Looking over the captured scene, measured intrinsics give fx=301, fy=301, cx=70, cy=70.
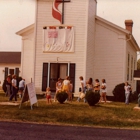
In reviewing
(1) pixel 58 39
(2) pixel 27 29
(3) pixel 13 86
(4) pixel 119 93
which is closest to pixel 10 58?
(2) pixel 27 29

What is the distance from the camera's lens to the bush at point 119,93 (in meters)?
22.9

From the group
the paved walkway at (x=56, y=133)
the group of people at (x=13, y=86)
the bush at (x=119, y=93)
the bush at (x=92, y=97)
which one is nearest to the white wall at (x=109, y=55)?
A: the bush at (x=119, y=93)

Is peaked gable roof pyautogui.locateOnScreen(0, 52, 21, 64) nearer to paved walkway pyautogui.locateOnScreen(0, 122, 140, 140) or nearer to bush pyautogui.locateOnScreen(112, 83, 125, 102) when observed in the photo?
bush pyautogui.locateOnScreen(112, 83, 125, 102)

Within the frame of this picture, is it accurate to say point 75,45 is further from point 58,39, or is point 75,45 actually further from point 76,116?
point 76,116

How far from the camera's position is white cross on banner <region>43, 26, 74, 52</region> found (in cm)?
2305

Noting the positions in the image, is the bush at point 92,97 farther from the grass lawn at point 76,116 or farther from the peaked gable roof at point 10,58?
the peaked gable roof at point 10,58

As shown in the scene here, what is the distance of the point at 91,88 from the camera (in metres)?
18.2

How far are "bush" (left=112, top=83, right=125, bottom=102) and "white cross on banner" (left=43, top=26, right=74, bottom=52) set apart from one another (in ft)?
14.9

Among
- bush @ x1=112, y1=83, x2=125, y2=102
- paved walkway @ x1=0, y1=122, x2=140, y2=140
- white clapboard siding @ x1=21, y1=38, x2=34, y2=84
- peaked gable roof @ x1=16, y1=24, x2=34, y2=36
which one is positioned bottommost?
paved walkway @ x1=0, y1=122, x2=140, y2=140

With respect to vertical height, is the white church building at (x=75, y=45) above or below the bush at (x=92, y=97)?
above

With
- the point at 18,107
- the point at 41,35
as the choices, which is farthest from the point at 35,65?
the point at 18,107

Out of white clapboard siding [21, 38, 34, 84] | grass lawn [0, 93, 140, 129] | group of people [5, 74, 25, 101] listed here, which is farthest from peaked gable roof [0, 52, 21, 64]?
grass lawn [0, 93, 140, 129]

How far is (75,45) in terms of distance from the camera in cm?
2303

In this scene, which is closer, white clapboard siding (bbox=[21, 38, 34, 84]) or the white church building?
the white church building
